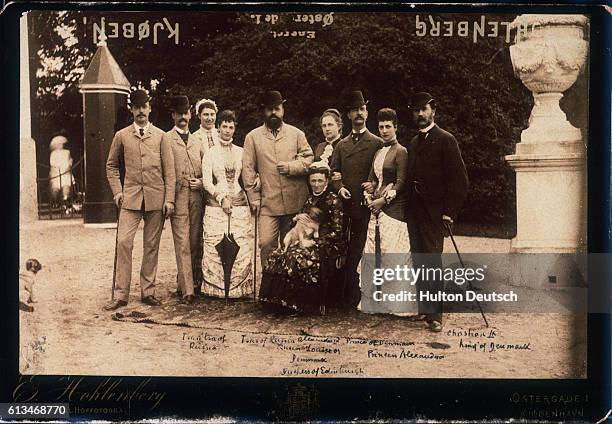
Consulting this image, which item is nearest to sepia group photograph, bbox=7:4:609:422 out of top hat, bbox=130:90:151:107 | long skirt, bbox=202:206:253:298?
top hat, bbox=130:90:151:107

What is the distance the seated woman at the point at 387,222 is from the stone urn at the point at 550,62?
1.09 meters

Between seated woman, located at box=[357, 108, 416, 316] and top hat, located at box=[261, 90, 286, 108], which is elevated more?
top hat, located at box=[261, 90, 286, 108]

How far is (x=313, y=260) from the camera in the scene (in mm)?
6723

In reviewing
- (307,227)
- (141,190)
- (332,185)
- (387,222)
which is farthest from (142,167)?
(387,222)

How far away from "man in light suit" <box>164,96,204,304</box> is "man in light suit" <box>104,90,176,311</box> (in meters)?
0.06

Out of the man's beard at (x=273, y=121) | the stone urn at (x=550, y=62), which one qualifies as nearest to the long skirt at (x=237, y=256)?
the man's beard at (x=273, y=121)

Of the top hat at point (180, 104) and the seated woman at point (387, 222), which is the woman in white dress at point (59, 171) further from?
the seated woman at point (387, 222)

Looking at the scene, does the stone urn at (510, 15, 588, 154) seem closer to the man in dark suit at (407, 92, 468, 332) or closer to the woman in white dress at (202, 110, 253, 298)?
Result: the man in dark suit at (407, 92, 468, 332)

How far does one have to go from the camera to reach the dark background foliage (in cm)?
662

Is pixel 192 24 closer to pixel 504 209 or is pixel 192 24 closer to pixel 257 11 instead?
pixel 257 11

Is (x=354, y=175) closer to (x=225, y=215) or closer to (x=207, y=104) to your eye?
(x=225, y=215)

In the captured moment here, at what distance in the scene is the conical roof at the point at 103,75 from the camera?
262 inches

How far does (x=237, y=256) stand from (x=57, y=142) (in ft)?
5.51

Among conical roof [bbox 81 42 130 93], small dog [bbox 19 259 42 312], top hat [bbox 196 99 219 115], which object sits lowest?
small dog [bbox 19 259 42 312]
